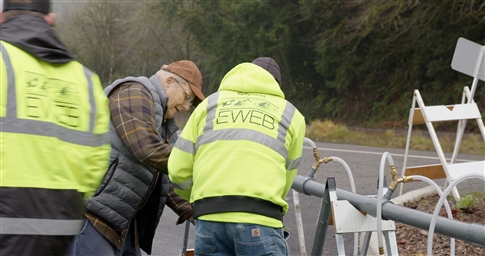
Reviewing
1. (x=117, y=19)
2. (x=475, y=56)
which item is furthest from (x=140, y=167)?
(x=117, y=19)

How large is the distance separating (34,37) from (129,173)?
148 centimetres

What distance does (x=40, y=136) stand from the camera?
2.40 meters

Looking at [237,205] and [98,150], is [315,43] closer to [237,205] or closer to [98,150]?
[237,205]

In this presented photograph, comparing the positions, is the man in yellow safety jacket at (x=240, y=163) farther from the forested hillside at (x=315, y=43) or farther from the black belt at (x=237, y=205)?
the forested hillside at (x=315, y=43)

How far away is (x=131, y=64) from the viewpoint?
4022 centimetres

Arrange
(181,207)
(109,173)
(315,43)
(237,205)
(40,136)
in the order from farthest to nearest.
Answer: (315,43) → (181,207) → (109,173) → (237,205) → (40,136)

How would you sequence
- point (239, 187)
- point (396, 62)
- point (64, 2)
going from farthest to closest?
1. point (64, 2)
2. point (396, 62)
3. point (239, 187)

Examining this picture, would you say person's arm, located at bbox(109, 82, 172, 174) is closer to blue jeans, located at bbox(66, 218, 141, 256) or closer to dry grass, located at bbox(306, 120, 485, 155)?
blue jeans, located at bbox(66, 218, 141, 256)

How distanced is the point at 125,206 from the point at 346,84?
26250mm

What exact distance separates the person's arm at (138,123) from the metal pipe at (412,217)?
98cm

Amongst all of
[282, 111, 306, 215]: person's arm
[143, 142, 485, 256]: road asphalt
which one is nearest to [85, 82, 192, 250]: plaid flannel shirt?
[282, 111, 306, 215]: person's arm

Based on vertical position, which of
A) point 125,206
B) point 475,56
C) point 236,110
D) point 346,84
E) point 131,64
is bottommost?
point 125,206

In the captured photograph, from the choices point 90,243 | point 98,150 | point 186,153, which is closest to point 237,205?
point 186,153

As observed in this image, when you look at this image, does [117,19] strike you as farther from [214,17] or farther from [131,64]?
[214,17]
